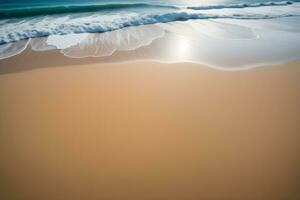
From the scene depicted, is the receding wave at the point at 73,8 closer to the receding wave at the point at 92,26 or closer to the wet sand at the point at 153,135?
the receding wave at the point at 92,26

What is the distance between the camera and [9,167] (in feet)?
5.88

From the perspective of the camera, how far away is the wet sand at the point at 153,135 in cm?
161

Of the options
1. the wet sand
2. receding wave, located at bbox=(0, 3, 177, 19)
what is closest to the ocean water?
receding wave, located at bbox=(0, 3, 177, 19)

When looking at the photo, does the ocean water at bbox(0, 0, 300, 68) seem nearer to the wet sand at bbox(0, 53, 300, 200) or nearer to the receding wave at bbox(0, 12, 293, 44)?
the receding wave at bbox(0, 12, 293, 44)

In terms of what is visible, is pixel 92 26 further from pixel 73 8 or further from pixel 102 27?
pixel 73 8

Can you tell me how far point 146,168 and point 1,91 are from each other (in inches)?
79.8

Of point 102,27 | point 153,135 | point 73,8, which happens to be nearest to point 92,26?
point 102,27

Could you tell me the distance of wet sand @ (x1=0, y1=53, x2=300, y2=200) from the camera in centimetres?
161

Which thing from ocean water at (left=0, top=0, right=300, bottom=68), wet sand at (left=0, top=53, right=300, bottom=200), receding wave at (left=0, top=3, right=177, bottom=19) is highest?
receding wave at (left=0, top=3, right=177, bottom=19)

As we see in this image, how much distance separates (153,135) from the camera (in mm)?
2029

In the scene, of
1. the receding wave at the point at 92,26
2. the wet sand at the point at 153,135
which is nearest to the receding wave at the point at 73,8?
the receding wave at the point at 92,26

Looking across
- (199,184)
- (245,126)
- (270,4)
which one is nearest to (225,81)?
(245,126)

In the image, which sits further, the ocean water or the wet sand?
the ocean water

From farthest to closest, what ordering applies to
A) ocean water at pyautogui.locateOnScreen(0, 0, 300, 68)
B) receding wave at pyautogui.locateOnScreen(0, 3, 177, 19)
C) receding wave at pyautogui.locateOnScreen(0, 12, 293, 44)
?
receding wave at pyautogui.locateOnScreen(0, 3, 177, 19)
receding wave at pyautogui.locateOnScreen(0, 12, 293, 44)
ocean water at pyautogui.locateOnScreen(0, 0, 300, 68)
